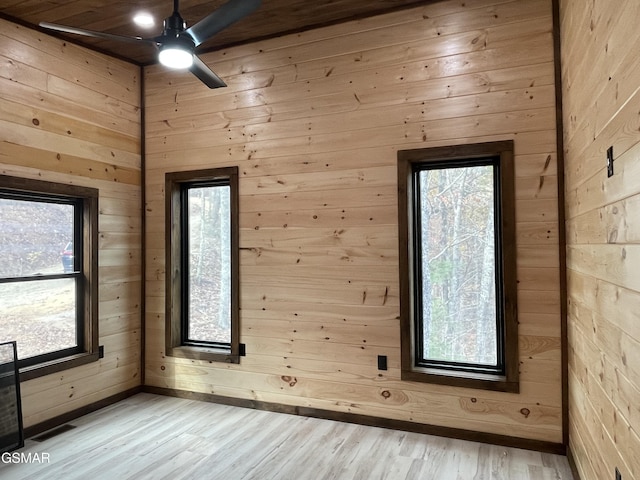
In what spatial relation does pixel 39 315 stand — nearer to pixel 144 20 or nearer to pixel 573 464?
pixel 144 20

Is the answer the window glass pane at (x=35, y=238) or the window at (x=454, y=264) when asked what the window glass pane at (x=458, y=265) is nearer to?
the window at (x=454, y=264)

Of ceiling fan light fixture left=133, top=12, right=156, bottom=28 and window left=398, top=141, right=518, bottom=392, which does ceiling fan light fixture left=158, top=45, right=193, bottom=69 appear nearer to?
ceiling fan light fixture left=133, top=12, right=156, bottom=28

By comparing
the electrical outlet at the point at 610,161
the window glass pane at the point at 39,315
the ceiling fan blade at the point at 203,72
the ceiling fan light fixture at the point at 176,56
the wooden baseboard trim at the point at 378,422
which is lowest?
the wooden baseboard trim at the point at 378,422

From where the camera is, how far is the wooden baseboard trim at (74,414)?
10.8ft

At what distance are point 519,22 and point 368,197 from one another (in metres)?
1.59

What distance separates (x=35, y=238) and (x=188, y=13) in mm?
2114

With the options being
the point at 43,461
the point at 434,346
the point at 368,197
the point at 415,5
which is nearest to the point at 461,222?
the point at 368,197

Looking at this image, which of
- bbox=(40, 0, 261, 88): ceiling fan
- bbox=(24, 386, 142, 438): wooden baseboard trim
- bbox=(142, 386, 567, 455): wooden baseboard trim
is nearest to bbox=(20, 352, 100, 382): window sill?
bbox=(24, 386, 142, 438): wooden baseboard trim

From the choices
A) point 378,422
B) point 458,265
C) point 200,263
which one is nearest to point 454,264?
point 458,265

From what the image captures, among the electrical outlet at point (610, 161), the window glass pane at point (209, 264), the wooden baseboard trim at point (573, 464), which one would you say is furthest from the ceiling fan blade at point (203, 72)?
the wooden baseboard trim at point (573, 464)

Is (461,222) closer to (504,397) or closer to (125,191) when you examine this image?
(504,397)

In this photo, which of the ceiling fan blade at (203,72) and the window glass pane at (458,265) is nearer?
the ceiling fan blade at (203,72)

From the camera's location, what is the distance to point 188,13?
332 cm

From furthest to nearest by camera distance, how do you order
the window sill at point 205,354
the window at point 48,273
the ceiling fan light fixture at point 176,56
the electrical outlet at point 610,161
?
the window sill at point 205,354 → the window at point 48,273 → the ceiling fan light fixture at point 176,56 → the electrical outlet at point 610,161
